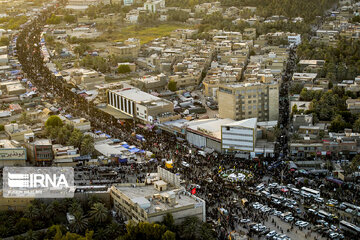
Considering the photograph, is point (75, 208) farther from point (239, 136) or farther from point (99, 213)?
point (239, 136)

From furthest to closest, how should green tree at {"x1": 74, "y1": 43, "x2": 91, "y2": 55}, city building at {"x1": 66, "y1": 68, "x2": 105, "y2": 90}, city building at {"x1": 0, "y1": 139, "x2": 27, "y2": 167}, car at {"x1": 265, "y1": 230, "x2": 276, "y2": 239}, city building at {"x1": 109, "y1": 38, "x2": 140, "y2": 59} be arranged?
green tree at {"x1": 74, "y1": 43, "x2": 91, "y2": 55}, city building at {"x1": 109, "y1": 38, "x2": 140, "y2": 59}, city building at {"x1": 66, "y1": 68, "x2": 105, "y2": 90}, city building at {"x1": 0, "y1": 139, "x2": 27, "y2": 167}, car at {"x1": 265, "y1": 230, "x2": 276, "y2": 239}

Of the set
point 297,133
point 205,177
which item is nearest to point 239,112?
point 297,133

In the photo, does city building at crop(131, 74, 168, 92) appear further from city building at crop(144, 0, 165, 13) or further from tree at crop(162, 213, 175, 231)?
city building at crop(144, 0, 165, 13)

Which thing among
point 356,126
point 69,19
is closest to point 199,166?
point 356,126

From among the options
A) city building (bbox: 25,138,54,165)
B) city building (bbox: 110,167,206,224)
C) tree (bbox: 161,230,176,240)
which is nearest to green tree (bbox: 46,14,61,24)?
city building (bbox: 25,138,54,165)

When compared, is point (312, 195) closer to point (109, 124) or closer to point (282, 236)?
point (282, 236)

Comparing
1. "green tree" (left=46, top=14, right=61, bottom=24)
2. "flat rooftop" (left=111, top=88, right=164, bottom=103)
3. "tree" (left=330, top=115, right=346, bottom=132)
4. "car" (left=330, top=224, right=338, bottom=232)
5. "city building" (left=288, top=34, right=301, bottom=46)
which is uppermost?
"green tree" (left=46, top=14, right=61, bottom=24)
